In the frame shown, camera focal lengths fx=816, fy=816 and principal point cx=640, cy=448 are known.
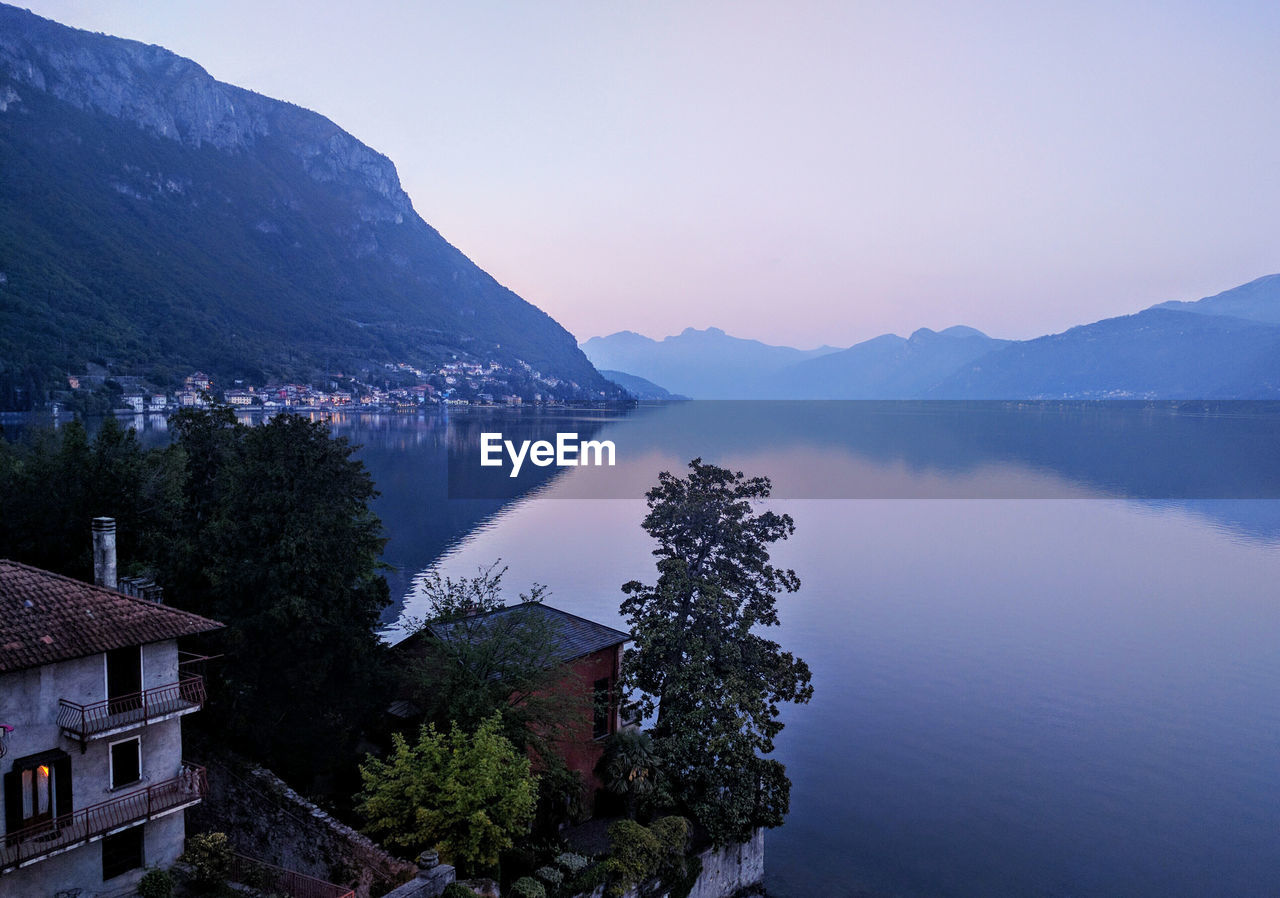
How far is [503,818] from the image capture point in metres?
18.2

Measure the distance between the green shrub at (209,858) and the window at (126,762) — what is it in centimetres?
228

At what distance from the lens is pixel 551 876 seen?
19.2m

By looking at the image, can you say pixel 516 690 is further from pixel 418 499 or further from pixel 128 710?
pixel 418 499

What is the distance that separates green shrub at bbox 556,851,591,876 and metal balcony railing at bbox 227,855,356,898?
4.84m

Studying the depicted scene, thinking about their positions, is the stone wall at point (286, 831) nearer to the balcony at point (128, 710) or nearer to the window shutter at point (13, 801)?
the balcony at point (128, 710)

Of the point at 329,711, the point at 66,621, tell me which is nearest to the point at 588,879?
the point at 329,711

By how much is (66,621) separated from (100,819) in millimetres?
4283

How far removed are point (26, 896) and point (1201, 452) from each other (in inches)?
7205

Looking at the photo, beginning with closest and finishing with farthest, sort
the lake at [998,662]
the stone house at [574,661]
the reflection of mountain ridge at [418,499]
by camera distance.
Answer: the stone house at [574,661] < the lake at [998,662] < the reflection of mountain ridge at [418,499]

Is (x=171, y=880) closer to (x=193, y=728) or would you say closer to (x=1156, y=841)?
(x=193, y=728)

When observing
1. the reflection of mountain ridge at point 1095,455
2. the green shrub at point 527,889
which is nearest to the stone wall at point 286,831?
the green shrub at point 527,889

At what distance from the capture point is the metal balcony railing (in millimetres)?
18078

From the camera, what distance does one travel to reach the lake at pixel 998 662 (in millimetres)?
27359

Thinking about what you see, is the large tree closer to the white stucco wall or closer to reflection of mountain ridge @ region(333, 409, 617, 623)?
the white stucco wall
